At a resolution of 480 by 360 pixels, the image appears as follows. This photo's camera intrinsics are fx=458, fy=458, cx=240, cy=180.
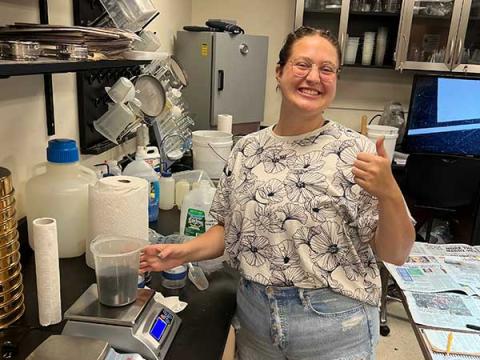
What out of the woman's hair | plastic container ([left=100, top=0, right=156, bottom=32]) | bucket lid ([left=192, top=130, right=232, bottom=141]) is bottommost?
bucket lid ([left=192, top=130, right=232, bottom=141])

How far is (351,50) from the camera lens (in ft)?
12.0

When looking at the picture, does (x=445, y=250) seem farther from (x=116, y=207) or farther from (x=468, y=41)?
(x=468, y=41)

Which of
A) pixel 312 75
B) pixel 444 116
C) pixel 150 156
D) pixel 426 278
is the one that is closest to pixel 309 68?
pixel 312 75

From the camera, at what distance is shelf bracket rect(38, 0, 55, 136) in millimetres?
1423

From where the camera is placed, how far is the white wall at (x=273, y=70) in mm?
3879

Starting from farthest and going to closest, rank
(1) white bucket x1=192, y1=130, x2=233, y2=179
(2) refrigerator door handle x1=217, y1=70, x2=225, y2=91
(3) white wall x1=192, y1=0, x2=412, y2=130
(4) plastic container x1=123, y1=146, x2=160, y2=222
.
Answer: (3) white wall x1=192, y1=0, x2=412, y2=130 → (2) refrigerator door handle x1=217, y1=70, x2=225, y2=91 → (1) white bucket x1=192, y1=130, x2=233, y2=179 → (4) plastic container x1=123, y1=146, x2=160, y2=222

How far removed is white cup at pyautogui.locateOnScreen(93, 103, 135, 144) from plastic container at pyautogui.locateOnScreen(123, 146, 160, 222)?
154 millimetres

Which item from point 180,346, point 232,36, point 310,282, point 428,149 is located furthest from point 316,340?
point 428,149

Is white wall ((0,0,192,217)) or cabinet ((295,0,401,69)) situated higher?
cabinet ((295,0,401,69))

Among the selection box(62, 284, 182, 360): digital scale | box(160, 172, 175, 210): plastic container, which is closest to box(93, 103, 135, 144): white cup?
box(160, 172, 175, 210): plastic container

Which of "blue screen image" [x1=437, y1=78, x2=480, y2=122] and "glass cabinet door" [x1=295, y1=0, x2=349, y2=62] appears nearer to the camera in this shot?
"blue screen image" [x1=437, y1=78, x2=480, y2=122]

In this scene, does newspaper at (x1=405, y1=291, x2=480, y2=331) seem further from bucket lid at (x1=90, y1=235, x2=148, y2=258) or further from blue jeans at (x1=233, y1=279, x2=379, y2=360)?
bucket lid at (x1=90, y1=235, x2=148, y2=258)

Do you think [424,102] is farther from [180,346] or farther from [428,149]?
[180,346]

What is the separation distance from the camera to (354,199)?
113cm
